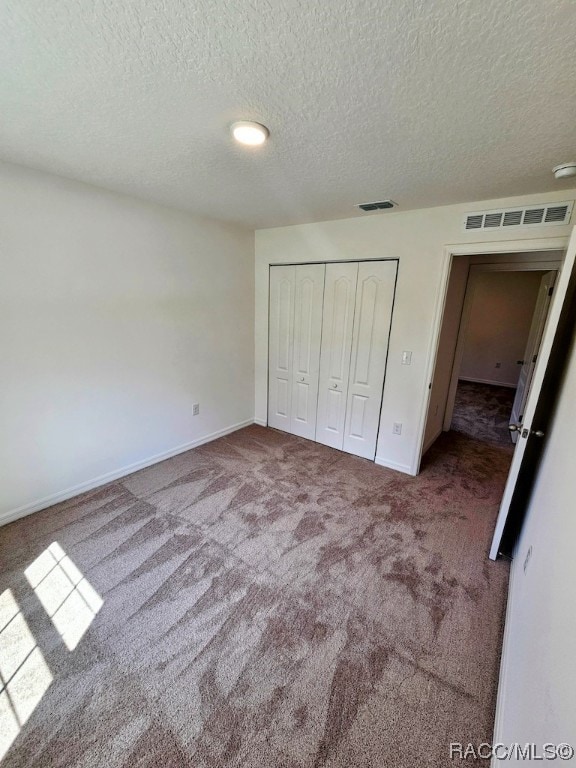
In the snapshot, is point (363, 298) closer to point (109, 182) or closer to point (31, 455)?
point (109, 182)

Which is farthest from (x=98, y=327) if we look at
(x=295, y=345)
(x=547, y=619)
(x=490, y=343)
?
(x=490, y=343)

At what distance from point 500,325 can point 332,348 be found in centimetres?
485

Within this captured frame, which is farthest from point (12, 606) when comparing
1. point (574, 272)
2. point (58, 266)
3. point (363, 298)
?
point (574, 272)

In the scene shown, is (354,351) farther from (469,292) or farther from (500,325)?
(500,325)

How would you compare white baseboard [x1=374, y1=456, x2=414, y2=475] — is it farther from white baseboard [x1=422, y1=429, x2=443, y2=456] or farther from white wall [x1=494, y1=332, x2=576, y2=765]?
white wall [x1=494, y1=332, x2=576, y2=765]

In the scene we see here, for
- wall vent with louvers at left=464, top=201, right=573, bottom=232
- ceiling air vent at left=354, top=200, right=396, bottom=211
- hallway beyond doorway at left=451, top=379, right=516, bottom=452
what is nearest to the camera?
wall vent with louvers at left=464, top=201, right=573, bottom=232

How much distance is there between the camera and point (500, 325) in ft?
20.6

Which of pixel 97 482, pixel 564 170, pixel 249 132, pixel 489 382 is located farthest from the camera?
pixel 489 382

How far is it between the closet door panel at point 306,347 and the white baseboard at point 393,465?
0.82m

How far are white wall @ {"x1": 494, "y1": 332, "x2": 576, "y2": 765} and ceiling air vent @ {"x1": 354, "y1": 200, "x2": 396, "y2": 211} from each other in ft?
5.59

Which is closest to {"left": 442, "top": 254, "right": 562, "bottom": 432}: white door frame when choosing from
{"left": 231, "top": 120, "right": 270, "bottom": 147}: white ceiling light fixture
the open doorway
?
the open doorway

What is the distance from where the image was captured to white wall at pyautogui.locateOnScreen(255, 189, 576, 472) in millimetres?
2520

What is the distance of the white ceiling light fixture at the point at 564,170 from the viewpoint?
1674 millimetres

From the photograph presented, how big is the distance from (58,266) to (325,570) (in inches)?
109
